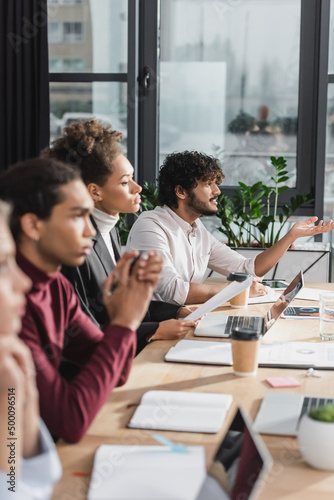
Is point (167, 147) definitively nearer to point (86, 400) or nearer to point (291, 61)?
point (291, 61)

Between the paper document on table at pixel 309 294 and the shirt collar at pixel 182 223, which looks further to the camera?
the shirt collar at pixel 182 223

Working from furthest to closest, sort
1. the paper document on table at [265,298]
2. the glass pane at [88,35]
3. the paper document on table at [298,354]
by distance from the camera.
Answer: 1. the glass pane at [88,35]
2. the paper document on table at [265,298]
3. the paper document on table at [298,354]

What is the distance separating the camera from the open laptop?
6.98 ft

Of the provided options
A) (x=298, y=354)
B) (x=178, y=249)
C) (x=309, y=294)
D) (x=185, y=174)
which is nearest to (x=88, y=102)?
(x=185, y=174)

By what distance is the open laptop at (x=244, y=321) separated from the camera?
2127mm

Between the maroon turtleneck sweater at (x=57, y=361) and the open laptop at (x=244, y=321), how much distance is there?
2.34 ft

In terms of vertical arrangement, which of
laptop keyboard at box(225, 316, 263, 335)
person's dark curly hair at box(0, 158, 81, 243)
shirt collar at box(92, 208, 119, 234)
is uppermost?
person's dark curly hair at box(0, 158, 81, 243)

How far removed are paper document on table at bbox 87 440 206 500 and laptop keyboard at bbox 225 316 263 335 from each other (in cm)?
99

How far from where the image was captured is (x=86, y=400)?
1256 millimetres

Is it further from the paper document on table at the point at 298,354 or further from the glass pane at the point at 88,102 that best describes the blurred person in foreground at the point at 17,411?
the glass pane at the point at 88,102

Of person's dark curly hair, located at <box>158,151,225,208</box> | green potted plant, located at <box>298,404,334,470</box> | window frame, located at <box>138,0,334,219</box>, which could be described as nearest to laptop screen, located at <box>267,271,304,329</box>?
person's dark curly hair, located at <box>158,151,225,208</box>

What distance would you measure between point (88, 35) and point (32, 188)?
3.33 metres

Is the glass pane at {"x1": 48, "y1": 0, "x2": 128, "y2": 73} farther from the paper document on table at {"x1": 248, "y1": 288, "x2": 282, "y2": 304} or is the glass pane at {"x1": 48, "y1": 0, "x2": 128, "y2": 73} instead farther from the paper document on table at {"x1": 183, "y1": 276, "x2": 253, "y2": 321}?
the paper document on table at {"x1": 183, "y1": 276, "x2": 253, "y2": 321}

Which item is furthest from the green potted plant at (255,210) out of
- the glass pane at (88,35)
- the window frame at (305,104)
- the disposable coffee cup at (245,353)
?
the disposable coffee cup at (245,353)
